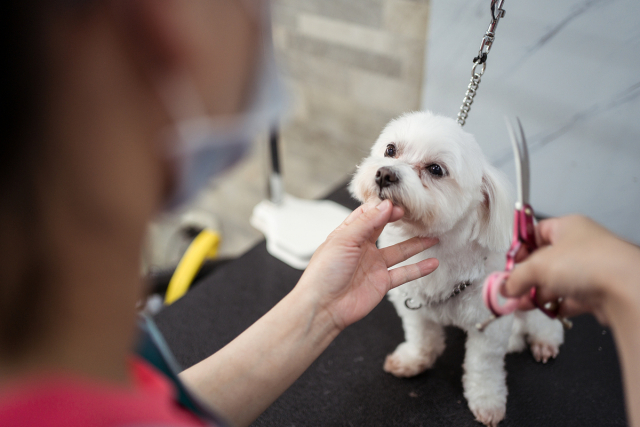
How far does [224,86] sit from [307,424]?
767 mm

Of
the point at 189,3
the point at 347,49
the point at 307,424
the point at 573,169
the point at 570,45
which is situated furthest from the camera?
the point at 347,49

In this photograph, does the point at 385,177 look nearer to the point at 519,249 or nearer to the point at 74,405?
the point at 519,249

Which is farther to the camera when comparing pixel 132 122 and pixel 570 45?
pixel 570 45

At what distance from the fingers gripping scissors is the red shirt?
0.40m

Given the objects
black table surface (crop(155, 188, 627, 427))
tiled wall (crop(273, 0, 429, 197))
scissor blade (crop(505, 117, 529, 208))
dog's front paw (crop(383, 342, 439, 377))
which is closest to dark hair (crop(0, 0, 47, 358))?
scissor blade (crop(505, 117, 529, 208))

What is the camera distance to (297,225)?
4.41 feet

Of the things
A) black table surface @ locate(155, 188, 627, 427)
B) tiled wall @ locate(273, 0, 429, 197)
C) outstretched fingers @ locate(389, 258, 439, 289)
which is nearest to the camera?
outstretched fingers @ locate(389, 258, 439, 289)

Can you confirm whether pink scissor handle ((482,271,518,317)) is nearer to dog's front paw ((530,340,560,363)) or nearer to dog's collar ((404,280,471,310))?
dog's collar ((404,280,471,310))

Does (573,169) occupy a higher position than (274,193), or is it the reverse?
(573,169)

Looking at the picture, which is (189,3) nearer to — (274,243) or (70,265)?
(70,265)

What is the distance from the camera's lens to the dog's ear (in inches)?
28.5

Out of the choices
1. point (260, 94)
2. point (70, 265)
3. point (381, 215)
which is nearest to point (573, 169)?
point (381, 215)

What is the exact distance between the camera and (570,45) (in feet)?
3.56

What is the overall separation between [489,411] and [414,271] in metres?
0.34
